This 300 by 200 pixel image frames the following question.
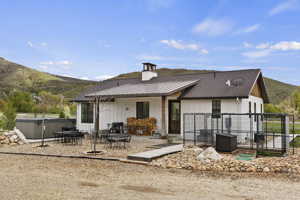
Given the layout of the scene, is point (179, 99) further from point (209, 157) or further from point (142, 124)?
point (209, 157)

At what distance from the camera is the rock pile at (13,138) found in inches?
463

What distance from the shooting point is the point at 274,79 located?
2495 inches

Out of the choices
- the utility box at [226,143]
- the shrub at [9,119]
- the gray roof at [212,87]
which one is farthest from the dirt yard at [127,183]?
the shrub at [9,119]

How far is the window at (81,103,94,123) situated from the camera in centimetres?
1653

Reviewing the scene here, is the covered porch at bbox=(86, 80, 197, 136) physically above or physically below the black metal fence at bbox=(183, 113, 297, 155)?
above

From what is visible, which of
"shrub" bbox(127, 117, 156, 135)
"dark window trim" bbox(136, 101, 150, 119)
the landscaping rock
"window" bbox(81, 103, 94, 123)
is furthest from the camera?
"window" bbox(81, 103, 94, 123)

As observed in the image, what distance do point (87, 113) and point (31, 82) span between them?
57.6m

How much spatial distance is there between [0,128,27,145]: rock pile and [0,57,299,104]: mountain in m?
41.2

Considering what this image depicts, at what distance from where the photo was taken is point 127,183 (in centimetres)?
536

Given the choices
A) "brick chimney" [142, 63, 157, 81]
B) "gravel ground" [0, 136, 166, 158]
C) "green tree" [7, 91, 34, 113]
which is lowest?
"gravel ground" [0, 136, 166, 158]

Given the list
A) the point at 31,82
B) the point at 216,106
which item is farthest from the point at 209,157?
the point at 31,82

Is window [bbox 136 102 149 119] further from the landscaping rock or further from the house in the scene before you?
the landscaping rock

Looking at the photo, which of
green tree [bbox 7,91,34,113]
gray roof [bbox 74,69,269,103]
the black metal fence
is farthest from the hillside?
the black metal fence

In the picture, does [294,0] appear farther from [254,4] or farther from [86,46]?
[86,46]
